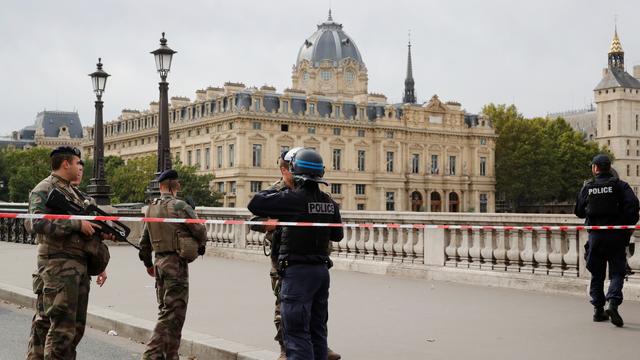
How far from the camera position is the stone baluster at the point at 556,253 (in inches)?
482

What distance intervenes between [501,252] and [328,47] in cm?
10399

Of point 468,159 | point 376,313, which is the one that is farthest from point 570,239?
point 468,159

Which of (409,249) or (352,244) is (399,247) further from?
(352,244)

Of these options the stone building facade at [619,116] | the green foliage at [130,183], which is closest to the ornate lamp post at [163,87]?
the green foliage at [130,183]

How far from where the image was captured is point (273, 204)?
592 centimetres

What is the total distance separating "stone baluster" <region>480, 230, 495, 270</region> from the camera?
13406 mm

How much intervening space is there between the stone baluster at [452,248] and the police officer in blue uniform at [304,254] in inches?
325

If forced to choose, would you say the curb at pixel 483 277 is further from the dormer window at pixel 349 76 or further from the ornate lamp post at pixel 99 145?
the dormer window at pixel 349 76

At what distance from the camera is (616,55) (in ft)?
499

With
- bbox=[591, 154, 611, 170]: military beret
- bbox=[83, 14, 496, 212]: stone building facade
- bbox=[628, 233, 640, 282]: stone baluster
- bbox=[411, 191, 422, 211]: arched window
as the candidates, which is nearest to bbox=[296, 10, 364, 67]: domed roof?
bbox=[83, 14, 496, 212]: stone building facade

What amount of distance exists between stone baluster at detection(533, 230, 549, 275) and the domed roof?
10222 centimetres

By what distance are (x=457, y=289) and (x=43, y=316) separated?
7.22 meters

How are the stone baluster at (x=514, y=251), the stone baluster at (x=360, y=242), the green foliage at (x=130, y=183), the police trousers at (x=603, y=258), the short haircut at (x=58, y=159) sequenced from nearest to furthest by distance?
the short haircut at (x=58, y=159)
the police trousers at (x=603, y=258)
the stone baluster at (x=514, y=251)
the stone baluster at (x=360, y=242)
the green foliage at (x=130, y=183)

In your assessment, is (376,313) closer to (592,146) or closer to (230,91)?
(230,91)
